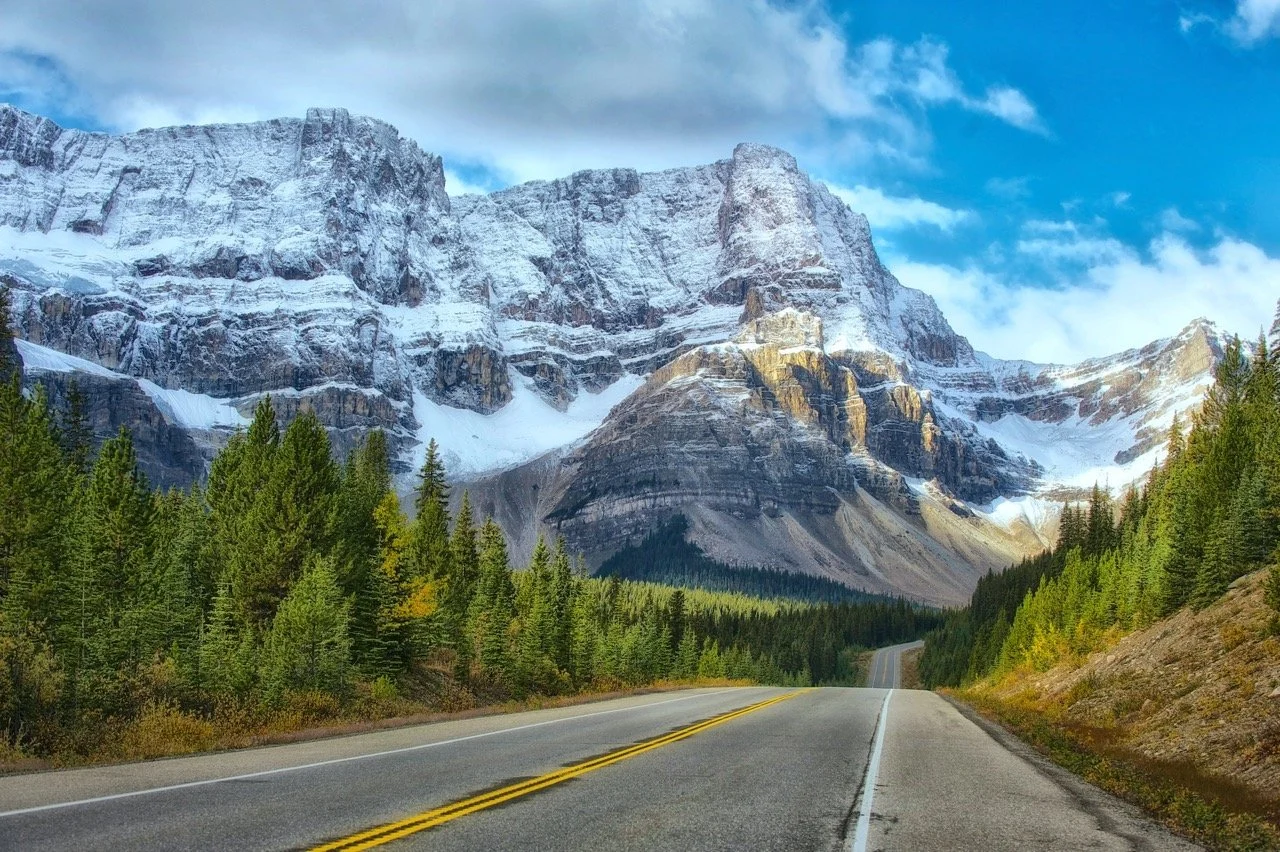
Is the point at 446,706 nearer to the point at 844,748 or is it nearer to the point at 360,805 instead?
the point at 844,748

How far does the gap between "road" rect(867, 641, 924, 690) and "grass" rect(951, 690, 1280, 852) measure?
111045 millimetres

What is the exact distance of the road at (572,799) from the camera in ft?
33.9

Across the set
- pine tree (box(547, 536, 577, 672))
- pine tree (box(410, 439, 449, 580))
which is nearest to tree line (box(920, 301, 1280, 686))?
pine tree (box(547, 536, 577, 672))

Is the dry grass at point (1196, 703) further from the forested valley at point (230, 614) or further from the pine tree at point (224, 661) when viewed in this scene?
the pine tree at point (224, 661)

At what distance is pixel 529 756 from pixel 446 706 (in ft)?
52.3

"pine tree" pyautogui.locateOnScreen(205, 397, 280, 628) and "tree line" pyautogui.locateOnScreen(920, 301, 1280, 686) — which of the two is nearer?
"pine tree" pyautogui.locateOnScreen(205, 397, 280, 628)

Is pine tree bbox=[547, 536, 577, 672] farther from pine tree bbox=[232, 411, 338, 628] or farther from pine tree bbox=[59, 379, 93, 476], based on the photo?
pine tree bbox=[59, 379, 93, 476]

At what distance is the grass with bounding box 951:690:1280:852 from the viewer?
12.5 metres

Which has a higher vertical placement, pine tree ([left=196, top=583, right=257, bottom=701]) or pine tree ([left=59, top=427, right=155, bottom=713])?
pine tree ([left=59, top=427, right=155, bottom=713])

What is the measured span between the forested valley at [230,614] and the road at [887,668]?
92353mm

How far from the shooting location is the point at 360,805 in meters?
11.8

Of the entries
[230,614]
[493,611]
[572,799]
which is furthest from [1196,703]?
[493,611]

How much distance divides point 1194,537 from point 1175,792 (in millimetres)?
32009

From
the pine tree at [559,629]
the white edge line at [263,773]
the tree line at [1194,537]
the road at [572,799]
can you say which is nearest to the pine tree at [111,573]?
the white edge line at [263,773]
